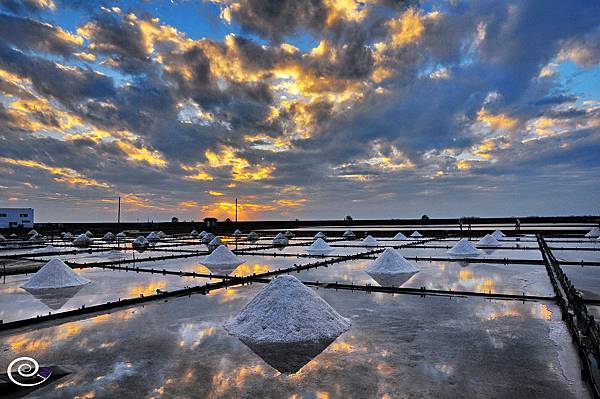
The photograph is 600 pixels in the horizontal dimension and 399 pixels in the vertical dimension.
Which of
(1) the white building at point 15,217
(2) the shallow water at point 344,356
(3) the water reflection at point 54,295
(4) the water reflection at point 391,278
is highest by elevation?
(1) the white building at point 15,217

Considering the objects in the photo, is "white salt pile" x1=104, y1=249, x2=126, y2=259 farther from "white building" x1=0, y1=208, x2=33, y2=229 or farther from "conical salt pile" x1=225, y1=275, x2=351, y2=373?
"white building" x1=0, y1=208, x2=33, y2=229

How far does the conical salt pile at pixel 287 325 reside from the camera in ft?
15.3

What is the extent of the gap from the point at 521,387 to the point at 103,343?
16.9 feet

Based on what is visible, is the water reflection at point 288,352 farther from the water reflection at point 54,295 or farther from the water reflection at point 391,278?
the water reflection at point 54,295

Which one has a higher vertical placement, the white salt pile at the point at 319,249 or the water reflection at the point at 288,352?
the white salt pile at the point at 319,249

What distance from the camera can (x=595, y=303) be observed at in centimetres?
731

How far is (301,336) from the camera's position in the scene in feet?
17.1

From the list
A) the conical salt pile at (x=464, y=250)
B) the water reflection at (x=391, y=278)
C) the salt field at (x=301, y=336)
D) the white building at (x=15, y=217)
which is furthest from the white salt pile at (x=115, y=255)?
the white building at (x=15, y=217)

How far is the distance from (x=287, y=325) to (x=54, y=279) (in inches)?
300

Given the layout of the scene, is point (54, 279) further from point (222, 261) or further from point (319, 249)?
point (319, 249)

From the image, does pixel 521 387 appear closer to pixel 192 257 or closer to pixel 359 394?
pixel 359 394

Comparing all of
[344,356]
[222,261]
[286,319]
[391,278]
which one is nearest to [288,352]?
[344,356]

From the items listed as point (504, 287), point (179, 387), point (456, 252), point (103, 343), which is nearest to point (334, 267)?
point (504, 287)

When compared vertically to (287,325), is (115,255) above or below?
above
